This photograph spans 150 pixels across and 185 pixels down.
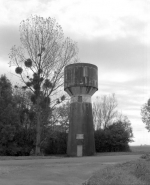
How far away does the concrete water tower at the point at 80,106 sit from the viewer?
30031 millimetres

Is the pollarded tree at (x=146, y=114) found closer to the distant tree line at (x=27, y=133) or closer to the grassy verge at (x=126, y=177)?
the distant tree line at (x=27, y=133)

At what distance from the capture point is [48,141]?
37625 millimetres

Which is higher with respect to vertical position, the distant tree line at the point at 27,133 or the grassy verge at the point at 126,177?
the distant tree line at the point at 27,133

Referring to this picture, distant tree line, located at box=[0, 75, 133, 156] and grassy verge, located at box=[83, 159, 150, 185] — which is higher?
distant tree line, located at box=[0, 75, 133, 156]

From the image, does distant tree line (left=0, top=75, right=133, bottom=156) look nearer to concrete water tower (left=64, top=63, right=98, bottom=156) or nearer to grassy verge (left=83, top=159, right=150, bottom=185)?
concrete water tower (left=64, top=63, right=98, bottom=156)

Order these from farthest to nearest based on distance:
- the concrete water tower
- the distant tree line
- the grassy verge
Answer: the distant tree line < the concrete water tower < the grassy verge

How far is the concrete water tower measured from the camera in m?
30.0

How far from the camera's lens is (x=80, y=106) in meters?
30.5

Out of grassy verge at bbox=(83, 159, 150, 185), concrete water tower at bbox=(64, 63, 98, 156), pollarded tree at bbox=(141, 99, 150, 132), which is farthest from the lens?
pollarded tree at bbox=(141, 99, 150, 132)

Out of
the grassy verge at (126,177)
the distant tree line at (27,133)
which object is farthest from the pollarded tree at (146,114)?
the grassy verge at (126,177)

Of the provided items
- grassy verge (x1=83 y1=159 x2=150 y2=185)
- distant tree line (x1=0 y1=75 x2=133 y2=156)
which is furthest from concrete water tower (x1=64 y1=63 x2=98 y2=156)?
grassy verge (x1=83 y1=159 x2=150 y2=185)

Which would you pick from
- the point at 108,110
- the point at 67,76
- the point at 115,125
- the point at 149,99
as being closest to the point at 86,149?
the point at 67,76

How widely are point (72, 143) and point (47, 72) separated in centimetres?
829

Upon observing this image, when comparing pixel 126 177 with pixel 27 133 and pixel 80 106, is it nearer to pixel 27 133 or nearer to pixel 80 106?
pixel 80 106
